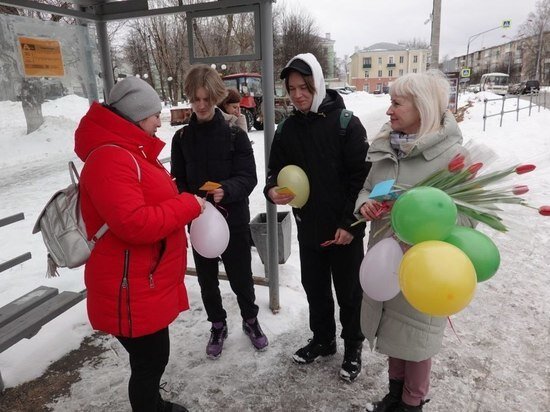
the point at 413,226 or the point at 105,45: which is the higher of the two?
the point at 105,45

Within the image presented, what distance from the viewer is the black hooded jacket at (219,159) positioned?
8.22 ft

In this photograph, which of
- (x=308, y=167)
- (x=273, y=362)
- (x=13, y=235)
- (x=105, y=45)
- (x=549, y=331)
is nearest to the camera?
(x=308, y=167)

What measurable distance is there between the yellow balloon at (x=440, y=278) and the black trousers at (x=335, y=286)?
902mm

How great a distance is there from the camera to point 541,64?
58.5 m

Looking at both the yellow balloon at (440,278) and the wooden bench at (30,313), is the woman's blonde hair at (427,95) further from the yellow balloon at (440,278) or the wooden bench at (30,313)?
the wooden bench at (30,313)

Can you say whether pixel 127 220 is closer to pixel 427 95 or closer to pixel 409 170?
pixel 409 170

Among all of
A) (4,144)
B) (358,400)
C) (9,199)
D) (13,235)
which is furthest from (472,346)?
(9,199)

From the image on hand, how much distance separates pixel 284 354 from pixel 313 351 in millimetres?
226

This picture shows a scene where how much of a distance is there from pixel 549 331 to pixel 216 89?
298 cm

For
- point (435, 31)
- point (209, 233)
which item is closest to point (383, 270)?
point (209, 233)

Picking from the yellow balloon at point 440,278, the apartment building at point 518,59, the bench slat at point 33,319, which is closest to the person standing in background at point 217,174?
the bench slat at point 33,319

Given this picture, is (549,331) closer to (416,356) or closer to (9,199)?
(416,356)

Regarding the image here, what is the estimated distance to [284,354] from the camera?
280 centimetres

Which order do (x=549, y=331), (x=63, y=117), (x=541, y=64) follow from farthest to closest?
(x=541, y=64)
(x=63, y=117)
(x=549, y=331)
